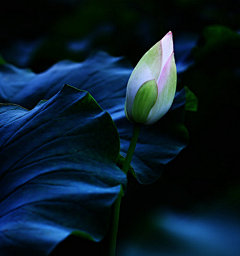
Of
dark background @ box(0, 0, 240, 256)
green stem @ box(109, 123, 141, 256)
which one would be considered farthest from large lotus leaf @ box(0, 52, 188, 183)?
dark background @ box(0, 0, 240, 256)

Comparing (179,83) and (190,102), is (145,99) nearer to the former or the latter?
(190,102)

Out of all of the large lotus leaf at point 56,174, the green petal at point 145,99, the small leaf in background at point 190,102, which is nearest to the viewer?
the large lotus leaf at point 56,174

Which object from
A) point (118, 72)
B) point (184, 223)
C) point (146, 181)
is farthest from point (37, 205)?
point (118, 72)

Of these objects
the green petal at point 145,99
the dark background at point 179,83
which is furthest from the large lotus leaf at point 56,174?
the dark background at point 179,83

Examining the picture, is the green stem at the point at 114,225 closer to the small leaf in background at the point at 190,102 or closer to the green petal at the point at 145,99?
the green petal at the point at 145,99

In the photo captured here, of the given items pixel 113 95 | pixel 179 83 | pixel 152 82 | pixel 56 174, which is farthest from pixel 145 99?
pixel 179 83

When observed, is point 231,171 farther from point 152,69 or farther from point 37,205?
point 37,205

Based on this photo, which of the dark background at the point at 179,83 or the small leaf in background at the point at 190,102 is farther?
the small leaf in background at the point at 190,102
